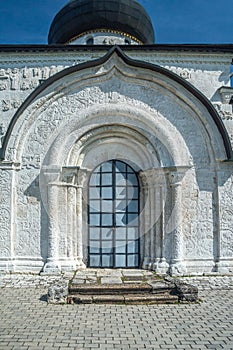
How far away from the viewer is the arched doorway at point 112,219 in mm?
8352

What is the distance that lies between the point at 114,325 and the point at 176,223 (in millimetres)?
3365

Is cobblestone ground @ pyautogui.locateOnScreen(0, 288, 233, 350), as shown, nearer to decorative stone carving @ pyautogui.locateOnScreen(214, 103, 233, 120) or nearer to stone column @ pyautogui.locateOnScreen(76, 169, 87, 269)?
stone column @ pyautogui.locateOnScreen(76, 169, 87, 269)

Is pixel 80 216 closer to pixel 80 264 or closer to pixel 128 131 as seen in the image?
pixel 80 264

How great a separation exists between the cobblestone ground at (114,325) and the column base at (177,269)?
1390 millimetres

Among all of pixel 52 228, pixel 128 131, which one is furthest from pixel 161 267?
pixel 128 131

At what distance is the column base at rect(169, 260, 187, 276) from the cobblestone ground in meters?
1.39

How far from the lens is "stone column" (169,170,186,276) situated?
760cm

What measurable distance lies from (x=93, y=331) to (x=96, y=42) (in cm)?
806

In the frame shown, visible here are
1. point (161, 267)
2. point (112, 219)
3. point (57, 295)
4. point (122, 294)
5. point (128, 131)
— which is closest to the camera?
point (57, 295)

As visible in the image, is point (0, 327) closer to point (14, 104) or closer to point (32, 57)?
point (14, 104)

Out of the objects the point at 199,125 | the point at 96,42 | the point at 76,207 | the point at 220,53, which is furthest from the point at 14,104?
the point at 220,53

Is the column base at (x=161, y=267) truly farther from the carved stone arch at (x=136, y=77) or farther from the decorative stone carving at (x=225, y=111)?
the decorative stone carving at (x=225, y=111)

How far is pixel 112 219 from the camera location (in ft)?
27.5

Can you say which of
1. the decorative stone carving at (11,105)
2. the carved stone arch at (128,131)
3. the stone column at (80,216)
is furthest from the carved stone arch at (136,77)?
the stone column at (80,216)
